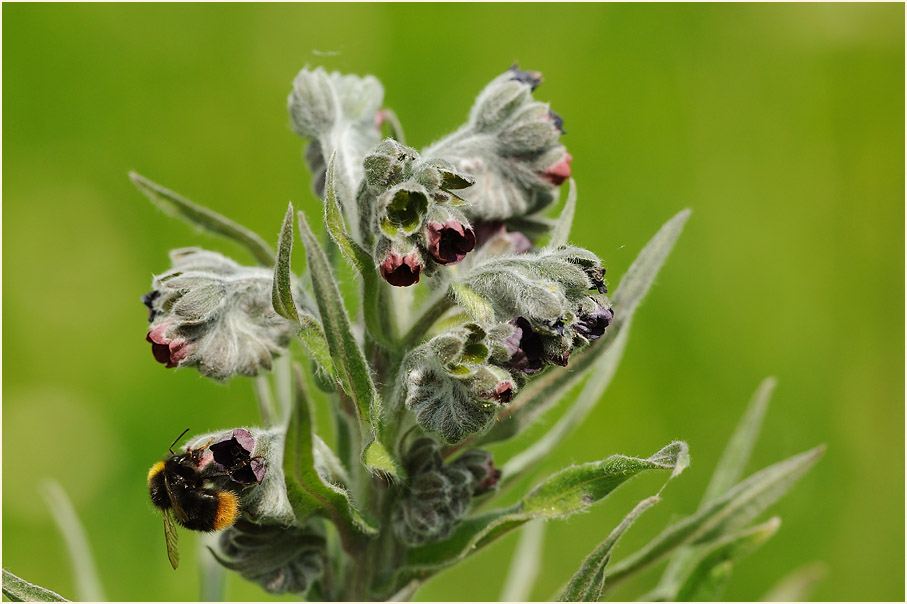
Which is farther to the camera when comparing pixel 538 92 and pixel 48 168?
pixel 538 92

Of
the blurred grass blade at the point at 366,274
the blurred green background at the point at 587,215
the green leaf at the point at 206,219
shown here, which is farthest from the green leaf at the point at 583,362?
the blurred green background at the point at 587,215

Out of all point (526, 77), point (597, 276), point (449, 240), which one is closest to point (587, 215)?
point (526, 77)

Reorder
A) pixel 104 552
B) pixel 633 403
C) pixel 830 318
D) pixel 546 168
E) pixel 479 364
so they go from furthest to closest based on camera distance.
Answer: pixel 830 318 < pixel 633 403 < pixel 104 552 < pixel 546 168 < pixel 479 364

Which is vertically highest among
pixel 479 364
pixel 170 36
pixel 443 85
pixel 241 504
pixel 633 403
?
pixel 170 36

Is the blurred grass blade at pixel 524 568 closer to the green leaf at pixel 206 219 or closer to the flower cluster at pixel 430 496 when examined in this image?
the flower cluster at pixel 430 496

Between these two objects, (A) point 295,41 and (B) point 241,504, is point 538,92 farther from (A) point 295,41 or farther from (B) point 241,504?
(B) point 241,504

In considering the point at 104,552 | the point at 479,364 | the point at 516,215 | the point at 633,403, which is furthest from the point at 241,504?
the point at 633,403

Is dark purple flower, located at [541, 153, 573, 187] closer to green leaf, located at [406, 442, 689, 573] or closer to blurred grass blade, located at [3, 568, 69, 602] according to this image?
green leaf, located at [406, 442, 689, 573]
